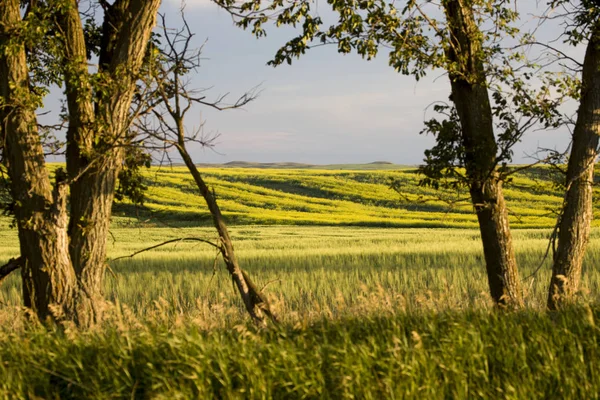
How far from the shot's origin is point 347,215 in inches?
1699

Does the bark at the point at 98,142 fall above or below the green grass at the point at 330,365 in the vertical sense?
above

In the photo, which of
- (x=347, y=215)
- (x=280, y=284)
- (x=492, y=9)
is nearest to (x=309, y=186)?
(x=347, y=215)

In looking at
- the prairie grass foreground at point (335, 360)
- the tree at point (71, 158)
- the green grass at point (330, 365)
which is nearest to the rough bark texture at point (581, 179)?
the prairie grass foreground at point (335, 360)

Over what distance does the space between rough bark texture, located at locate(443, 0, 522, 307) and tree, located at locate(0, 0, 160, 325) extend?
392 centimetres

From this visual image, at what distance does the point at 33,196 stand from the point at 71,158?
2.38 ft

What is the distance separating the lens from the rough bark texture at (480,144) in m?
8.91

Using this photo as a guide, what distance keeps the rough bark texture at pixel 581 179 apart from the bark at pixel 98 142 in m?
5.82

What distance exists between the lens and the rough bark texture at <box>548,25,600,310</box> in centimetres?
938

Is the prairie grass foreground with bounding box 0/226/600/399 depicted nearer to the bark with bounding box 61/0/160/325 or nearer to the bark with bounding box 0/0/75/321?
the bark with bounding box 0/0/75/321

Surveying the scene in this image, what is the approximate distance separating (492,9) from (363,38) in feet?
6.66

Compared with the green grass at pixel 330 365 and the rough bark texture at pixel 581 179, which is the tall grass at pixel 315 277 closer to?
the rough bark texture at pixel 581 179

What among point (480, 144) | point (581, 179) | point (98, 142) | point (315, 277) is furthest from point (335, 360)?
point (315, 277)

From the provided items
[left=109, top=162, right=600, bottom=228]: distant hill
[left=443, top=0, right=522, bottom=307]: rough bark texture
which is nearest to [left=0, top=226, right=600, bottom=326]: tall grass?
[left=443, top=0, right=522, bottom=307]: rough bark texture

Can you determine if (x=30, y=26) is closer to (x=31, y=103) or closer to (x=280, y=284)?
(x=31, y=103)
